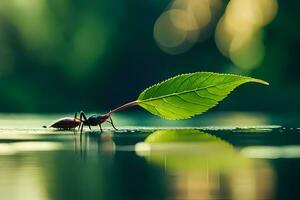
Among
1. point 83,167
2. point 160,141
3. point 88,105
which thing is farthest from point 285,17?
point 83,167

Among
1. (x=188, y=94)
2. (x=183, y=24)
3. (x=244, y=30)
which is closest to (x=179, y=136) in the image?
A: (x=188, y=94)

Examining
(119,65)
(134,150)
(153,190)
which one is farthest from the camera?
(119,65)

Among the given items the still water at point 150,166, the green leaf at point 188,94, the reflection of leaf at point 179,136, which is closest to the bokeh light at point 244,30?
the reflection of leaf at point 179,136

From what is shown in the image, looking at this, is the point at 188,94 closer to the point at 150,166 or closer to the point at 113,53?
the point at 150,166

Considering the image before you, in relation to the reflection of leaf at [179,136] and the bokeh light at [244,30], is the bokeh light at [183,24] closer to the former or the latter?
the bokeh light at [244,30]

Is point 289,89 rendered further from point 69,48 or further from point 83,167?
point 83,167
